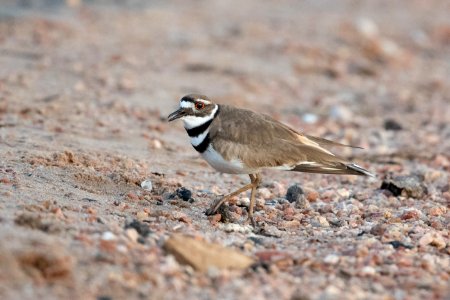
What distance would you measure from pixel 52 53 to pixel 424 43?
7.66 m

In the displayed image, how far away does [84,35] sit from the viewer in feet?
41.1

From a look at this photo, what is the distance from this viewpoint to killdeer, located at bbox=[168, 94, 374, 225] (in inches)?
227

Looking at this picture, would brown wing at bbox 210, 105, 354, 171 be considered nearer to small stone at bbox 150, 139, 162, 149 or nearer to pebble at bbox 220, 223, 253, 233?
pebble at bbox 220, 223, 253, 233

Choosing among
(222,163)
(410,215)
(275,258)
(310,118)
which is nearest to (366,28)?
(310,118)

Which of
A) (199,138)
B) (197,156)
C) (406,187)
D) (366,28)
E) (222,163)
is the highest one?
(366,28)

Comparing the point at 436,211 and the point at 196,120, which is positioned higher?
the point at 196,120

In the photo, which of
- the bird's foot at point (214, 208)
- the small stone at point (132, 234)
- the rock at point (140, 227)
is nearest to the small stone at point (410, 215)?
the bird's foot at point (214, 208)

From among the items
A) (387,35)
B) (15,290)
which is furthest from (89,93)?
(387,35)

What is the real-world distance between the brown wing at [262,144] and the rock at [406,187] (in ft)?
3.85

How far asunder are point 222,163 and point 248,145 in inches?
8.8

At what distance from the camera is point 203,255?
4.49 m

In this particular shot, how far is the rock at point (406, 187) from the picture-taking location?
22.4 feet

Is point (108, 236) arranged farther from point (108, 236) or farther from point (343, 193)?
point (343, 193)

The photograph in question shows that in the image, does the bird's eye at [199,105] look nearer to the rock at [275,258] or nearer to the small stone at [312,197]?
the small stone at [312,197]
